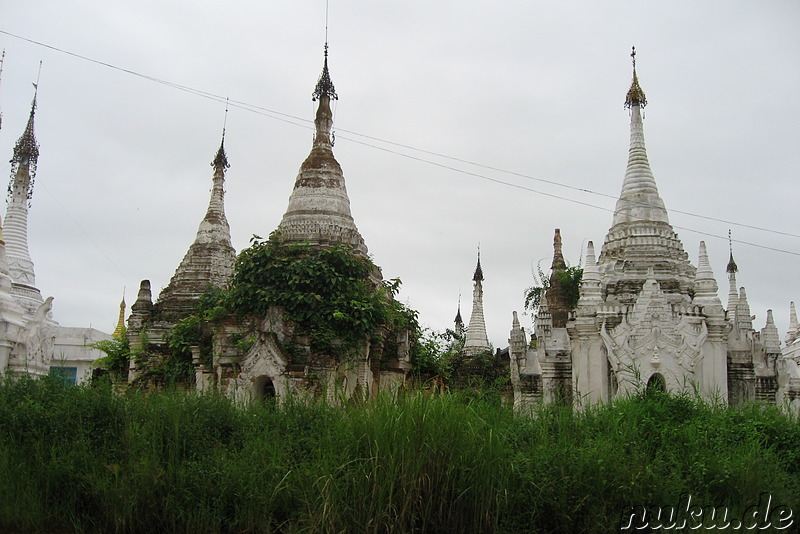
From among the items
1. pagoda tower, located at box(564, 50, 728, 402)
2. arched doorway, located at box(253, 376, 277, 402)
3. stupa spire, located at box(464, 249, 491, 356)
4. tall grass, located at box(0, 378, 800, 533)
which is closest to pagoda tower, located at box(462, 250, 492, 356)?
stupa spire, located at box(464, 249, 491, 356)

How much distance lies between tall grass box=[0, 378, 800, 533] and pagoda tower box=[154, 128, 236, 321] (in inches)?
439

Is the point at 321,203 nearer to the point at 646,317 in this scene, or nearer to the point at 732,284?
the point at 646,317

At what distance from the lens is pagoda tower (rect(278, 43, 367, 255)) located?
1775 centimetres

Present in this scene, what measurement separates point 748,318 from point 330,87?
52.3ft

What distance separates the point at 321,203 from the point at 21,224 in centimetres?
1820

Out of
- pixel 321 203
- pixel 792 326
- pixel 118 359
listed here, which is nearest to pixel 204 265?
pixel 118 359

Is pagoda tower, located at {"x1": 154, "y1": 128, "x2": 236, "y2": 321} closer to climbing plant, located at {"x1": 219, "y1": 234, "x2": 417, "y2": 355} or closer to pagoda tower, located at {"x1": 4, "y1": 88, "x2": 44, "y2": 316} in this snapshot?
climbing plant, located at {"x1": 219, "y1": 234, "x2": 417, "y2": 355}

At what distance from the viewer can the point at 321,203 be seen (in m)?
18.1

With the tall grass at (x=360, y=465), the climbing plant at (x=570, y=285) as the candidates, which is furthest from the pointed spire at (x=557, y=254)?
the tall grass at (x=360, y=465)

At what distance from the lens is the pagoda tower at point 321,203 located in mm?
17750

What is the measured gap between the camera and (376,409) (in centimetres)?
914

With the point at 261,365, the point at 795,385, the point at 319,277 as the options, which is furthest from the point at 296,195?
the point at 795,385

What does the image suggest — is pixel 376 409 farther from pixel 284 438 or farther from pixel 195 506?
pixel 195 506

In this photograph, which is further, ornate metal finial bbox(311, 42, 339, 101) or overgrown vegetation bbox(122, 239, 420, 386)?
ornate metal finial bbox(311, 42, 339, 101)
